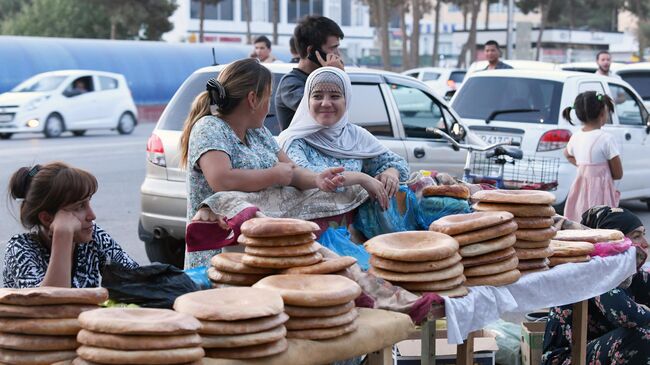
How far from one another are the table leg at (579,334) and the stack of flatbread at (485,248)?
81 centimetres

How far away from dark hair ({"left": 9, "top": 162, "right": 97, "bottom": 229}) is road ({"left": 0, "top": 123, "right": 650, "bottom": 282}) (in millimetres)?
228

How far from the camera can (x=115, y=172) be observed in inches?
661

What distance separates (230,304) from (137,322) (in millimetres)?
397

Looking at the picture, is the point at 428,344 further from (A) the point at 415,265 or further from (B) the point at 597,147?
(B) the point at 597,147

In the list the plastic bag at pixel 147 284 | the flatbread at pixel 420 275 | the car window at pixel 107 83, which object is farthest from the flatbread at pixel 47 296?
the car window at pixel 107 83

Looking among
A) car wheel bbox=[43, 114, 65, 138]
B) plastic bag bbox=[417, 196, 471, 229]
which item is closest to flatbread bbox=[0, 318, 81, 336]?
plastic bag bbox=[417, 196, 471, 229]

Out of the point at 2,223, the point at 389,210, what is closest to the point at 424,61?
the point at 2,223

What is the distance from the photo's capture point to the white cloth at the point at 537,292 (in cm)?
391

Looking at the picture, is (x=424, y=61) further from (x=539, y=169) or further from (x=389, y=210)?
(x=389, y=210)

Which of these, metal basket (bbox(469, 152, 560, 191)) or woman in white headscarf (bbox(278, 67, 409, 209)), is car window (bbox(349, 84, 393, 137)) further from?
woman in white headscarf (bbox(278, 67, 409, 209))

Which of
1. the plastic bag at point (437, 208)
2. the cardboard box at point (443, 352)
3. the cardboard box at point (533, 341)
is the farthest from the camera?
the cardboard box at point (533, 341)

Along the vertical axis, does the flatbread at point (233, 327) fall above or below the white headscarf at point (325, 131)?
below

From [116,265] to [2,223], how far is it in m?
8.62

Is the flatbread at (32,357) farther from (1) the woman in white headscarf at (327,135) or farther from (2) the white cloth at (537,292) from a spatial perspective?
(1) the woman in white headscarf at (327,135)
